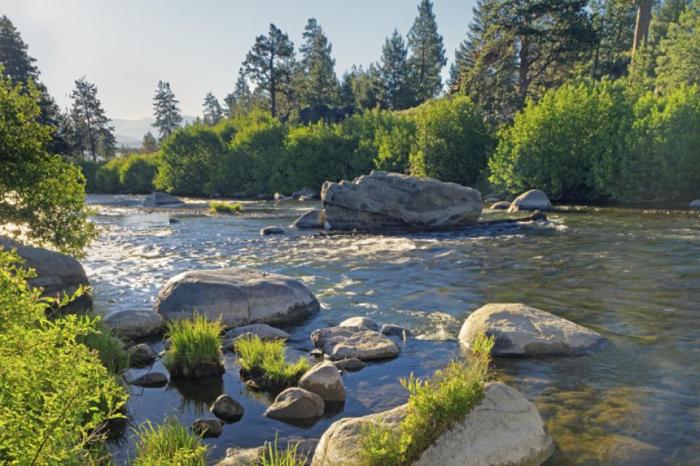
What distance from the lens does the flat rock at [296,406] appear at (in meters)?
6.87

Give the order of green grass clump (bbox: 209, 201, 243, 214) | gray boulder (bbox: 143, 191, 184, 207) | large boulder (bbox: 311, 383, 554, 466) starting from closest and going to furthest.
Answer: large boulder (bbox: 311, 383, 554, 466), green grass clump (bbox: 209, 201, 243, 214), gray boulder (bbox: 143, 191, 184, 207)

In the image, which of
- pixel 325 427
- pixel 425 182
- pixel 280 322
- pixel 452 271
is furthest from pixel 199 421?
pixel 425 182

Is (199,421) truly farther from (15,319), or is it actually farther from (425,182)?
(425,182)

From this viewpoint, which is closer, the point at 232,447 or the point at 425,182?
the point at 232,447

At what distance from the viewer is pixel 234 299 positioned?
36.0 ft

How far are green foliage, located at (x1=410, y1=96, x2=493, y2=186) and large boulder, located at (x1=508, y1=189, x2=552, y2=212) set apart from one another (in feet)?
36.1

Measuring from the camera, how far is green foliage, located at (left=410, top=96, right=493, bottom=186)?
144ft

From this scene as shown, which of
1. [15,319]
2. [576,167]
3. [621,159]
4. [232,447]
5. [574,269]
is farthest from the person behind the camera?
[576,167]

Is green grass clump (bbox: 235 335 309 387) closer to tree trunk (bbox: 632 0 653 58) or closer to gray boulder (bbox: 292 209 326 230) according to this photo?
gray boulder (bbox: 292 209 326 230)

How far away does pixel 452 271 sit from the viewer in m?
16.3

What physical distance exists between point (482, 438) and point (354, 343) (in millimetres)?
4010

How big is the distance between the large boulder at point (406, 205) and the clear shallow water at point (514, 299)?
2.18 m

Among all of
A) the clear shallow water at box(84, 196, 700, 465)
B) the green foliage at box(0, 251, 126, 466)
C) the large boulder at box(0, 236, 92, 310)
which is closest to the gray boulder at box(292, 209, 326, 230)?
the clear shallow water at box(84, 196, 700, 465)

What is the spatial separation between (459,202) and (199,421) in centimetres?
2126
